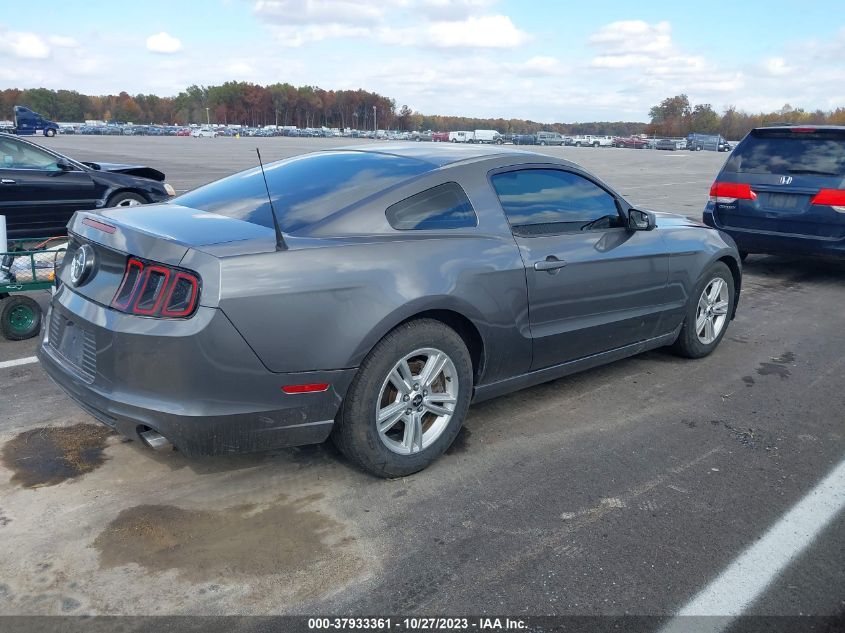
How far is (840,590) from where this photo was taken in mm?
2807

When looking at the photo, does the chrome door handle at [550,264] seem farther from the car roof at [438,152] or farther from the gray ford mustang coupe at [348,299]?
the car roof at [438,152]

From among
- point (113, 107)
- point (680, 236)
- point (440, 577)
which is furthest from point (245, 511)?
point (113, 107)

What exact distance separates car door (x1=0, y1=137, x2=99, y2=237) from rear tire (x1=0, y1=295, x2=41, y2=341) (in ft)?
13.2

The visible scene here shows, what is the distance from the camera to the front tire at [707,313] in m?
5.35

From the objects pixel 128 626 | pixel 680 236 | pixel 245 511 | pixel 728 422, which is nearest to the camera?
pixel 128 626

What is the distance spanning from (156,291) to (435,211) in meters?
1.43

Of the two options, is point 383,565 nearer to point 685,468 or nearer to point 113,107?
point 685,468

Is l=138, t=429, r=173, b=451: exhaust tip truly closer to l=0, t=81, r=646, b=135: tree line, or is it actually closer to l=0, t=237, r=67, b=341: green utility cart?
l=0, t=237, r=67, b=341: green utility cart

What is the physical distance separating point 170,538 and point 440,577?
3.69 ft

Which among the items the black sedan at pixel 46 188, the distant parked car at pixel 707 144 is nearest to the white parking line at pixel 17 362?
the black sedan at pixel 46 188

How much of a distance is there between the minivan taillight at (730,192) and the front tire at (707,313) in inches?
128

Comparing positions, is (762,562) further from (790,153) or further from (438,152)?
(790,153)

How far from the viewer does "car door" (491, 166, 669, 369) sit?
4.06m

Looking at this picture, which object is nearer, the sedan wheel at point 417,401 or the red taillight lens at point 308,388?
the red taillight lens at point 308,388
